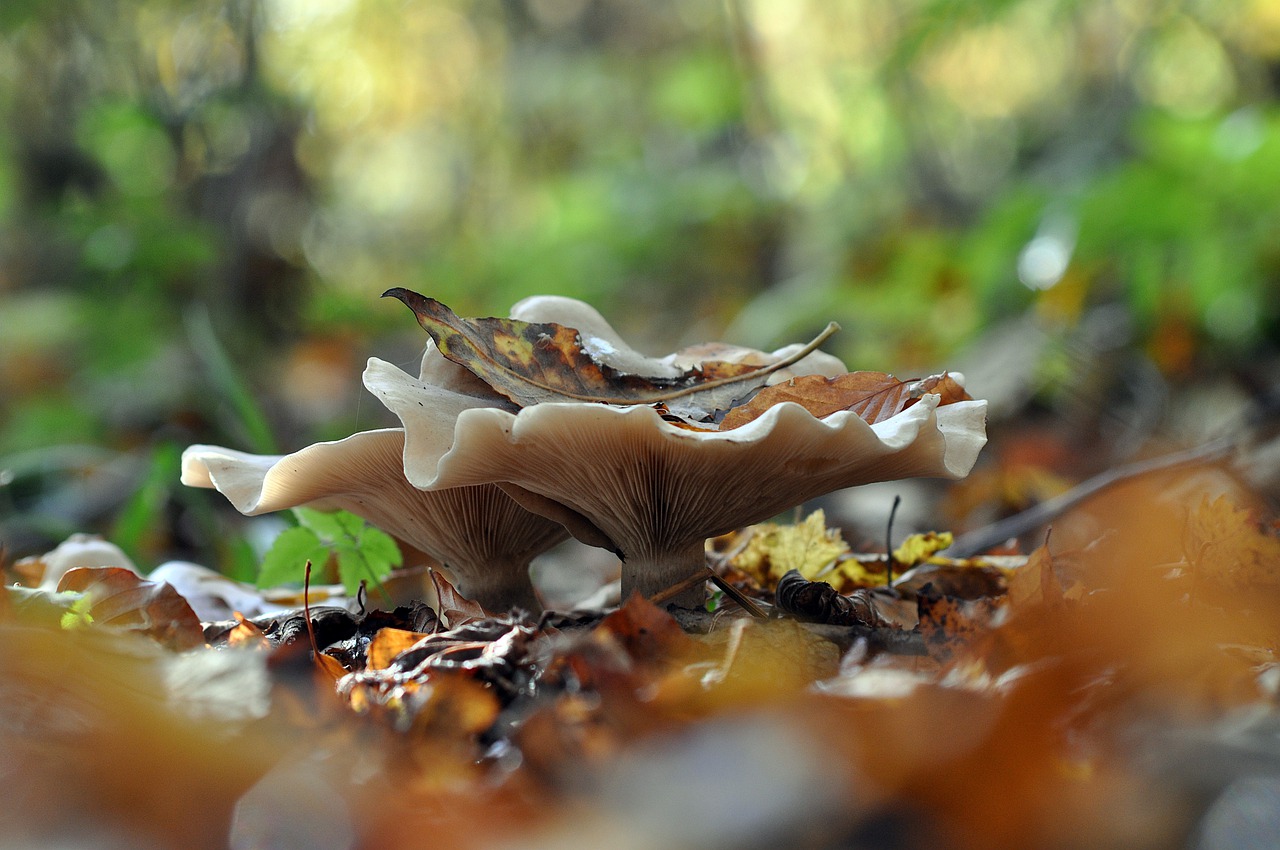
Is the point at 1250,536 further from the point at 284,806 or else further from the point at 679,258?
the point at 679,258

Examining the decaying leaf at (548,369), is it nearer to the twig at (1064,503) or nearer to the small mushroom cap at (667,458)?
the small mushroom cap at (667,458)

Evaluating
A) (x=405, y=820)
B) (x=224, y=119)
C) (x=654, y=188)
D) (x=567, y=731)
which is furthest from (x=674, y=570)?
(x=654, y=188)

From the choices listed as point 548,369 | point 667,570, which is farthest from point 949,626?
point 548,369

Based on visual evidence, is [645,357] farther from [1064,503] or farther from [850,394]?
[1064,503]

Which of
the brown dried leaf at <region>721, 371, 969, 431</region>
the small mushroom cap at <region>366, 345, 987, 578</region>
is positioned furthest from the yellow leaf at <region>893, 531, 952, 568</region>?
the brown dried leaf at <region>721, 371, 969, 431</region>

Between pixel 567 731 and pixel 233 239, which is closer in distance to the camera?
pixel 567 731

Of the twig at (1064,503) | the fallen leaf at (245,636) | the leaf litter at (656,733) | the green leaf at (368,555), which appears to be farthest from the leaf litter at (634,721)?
the twig at (1064,503)

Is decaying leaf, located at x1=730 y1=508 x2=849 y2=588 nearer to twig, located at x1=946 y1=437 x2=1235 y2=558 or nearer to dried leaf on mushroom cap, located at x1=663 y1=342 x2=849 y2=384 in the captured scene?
dried leaf on mushroom cap, located at x1=663 y1=342 x2=849 y2=384
